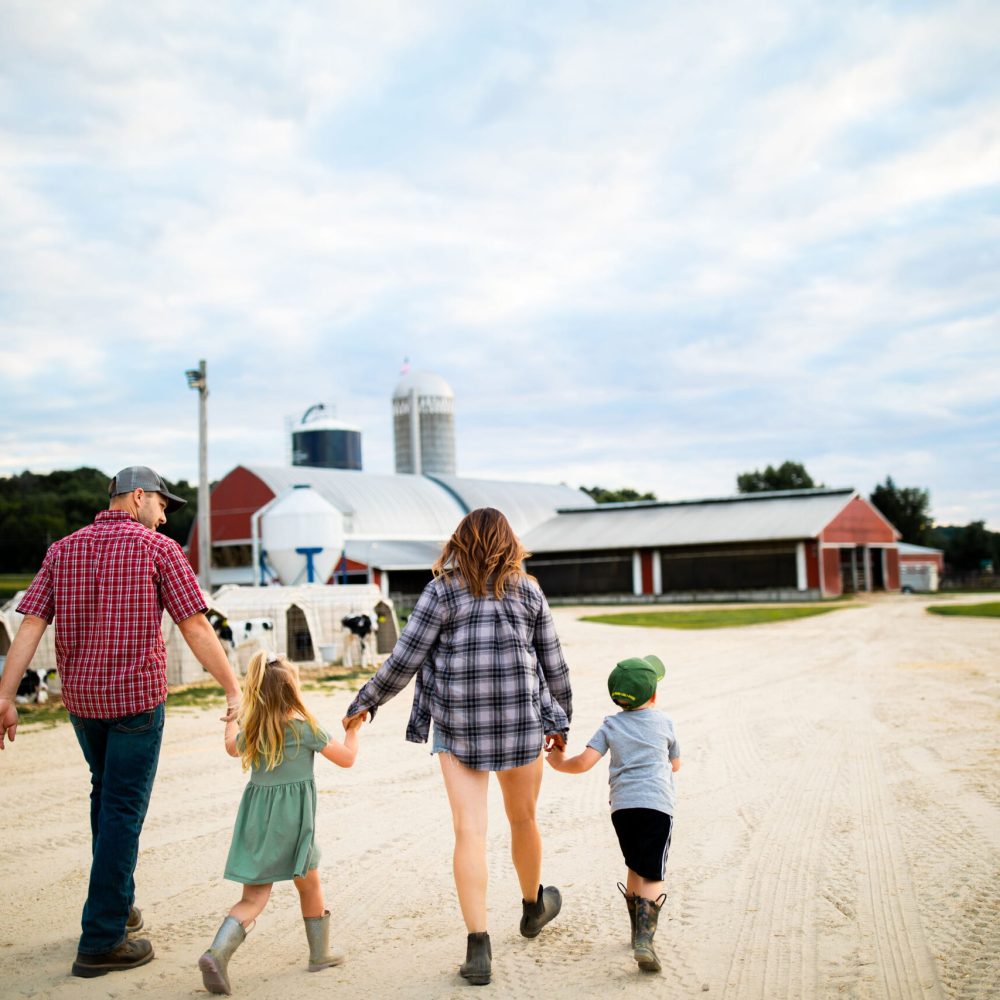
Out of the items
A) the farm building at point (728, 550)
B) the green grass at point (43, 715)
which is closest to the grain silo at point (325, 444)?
the farm building at point (728, 550)

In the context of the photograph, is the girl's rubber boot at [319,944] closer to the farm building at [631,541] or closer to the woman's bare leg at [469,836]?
the woman's bare leg at [469,836]

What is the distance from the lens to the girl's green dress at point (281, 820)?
13.3 feet

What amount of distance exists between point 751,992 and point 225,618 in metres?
13.3

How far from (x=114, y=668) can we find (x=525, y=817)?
1.89 m

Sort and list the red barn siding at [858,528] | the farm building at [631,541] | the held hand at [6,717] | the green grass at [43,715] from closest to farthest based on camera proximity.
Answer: the held hand at [6,717] → the green grass at [43,715] → the red barn siding at [858,528] → the farm building at [631,541]

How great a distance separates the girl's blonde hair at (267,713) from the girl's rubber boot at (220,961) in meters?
0.65

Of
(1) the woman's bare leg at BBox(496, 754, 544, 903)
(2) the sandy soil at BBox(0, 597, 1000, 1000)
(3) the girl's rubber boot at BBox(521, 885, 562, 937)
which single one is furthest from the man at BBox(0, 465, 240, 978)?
(3) the girl's rubber boot at BBox(521, 885, 562, 937)

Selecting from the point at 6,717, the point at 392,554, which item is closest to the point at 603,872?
the point at 6,717

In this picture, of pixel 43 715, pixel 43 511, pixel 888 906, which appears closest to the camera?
pixel 888 906

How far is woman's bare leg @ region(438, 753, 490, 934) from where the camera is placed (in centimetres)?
402

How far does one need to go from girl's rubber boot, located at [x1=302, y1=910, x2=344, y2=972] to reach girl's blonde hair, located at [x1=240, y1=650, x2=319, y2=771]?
66cm

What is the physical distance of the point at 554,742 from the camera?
4469mm

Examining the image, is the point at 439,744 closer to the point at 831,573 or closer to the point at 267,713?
the point at 267,713

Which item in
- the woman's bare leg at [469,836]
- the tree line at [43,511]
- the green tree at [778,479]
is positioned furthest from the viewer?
the green tree at [778,479]
